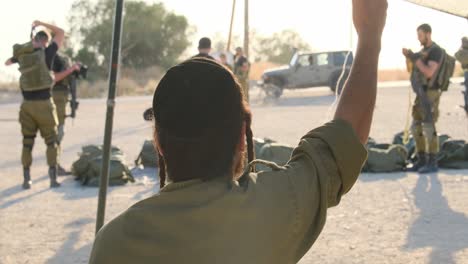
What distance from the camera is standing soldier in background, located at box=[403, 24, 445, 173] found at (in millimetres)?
9180

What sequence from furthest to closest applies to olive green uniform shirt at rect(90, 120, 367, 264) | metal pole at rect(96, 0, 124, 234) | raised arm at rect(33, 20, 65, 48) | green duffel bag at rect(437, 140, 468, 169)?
1. green duffel bag at rect(437, 140, 468, 169)
2. raised arm at rect(33, 20, 65, 48)
3. metal pole at rect(96, 0, 124, 234)
4. olive green uniform shirt at rect(90, 120, 367, 264)

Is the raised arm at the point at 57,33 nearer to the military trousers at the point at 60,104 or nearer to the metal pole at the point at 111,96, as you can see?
the military trousers at the point at 60,104

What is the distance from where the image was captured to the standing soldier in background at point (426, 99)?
30.1ft

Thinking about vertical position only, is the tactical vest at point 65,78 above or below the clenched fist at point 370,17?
below

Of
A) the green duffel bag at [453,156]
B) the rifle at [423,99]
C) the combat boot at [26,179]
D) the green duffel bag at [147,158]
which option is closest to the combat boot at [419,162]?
the green duffel bag at [453,156]

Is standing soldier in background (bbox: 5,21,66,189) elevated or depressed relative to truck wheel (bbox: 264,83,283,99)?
elevated

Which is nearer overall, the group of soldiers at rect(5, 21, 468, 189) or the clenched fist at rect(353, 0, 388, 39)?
the clenched fist at rect(353, 0, 388, 39)

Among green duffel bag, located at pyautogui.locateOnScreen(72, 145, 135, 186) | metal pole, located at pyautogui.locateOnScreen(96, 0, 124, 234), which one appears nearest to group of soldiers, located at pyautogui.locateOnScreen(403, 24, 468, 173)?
green duffel bag, located at pyautogui.locateOnScreen(72, 145, 135, 186)

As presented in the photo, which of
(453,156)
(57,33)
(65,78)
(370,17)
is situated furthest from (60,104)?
(370,17)

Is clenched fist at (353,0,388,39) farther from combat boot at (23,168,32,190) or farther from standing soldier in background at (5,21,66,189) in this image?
combat boot at (23,168,32,190)

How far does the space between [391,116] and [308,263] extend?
1410 cm

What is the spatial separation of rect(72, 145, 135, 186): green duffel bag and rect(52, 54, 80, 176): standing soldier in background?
0.68 meters

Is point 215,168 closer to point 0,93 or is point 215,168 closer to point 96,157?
point 96,157

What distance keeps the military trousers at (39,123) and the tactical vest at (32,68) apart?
0.19m
